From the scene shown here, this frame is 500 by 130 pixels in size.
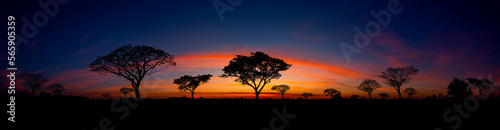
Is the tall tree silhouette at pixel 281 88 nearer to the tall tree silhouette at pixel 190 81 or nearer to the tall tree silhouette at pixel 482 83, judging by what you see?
the tall tree silhouette at pixel 190 81

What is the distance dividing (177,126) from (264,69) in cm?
3763

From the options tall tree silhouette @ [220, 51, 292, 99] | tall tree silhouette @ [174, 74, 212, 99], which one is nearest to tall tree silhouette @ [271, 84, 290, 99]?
tall tree silhouette @ [174, 74, 212, 99]

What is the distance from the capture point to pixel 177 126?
385 inches

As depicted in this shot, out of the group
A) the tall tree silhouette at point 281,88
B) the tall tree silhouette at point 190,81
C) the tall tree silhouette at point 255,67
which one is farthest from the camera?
the tall tree silhouette at point 281,88

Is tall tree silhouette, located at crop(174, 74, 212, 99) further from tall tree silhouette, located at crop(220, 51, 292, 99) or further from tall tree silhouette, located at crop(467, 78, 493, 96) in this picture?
tall tree silhouette, located at crop(467, 78, 493, 96)

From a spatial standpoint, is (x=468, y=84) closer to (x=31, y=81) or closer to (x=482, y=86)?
(x=482, y=86)

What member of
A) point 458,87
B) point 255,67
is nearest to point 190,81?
point 255,67

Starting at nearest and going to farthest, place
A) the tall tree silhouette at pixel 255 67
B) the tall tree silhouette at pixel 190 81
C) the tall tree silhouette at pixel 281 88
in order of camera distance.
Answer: the tall tree silhouette at pixel 255 67 → the tall tree silhouette at pixel 190 81 → the tall tree silhouette at pixel 281 88

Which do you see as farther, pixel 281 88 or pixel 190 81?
pixel 281 88

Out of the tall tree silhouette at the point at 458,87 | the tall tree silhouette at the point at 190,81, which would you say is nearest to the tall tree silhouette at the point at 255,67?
the tall tree silhouette at the point at 190,81

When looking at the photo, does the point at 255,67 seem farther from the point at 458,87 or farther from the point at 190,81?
the point at 458,87

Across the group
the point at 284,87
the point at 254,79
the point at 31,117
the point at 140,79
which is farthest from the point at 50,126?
the point at 284,87

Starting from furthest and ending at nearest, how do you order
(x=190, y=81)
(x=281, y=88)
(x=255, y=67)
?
(x=281, y=88) → (x=190, y=81) → (x=255, y=67)

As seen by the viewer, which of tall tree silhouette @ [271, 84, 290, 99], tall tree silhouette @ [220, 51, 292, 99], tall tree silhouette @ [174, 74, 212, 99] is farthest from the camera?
tall tree silhouette @ [271, 84, 290, 99]
